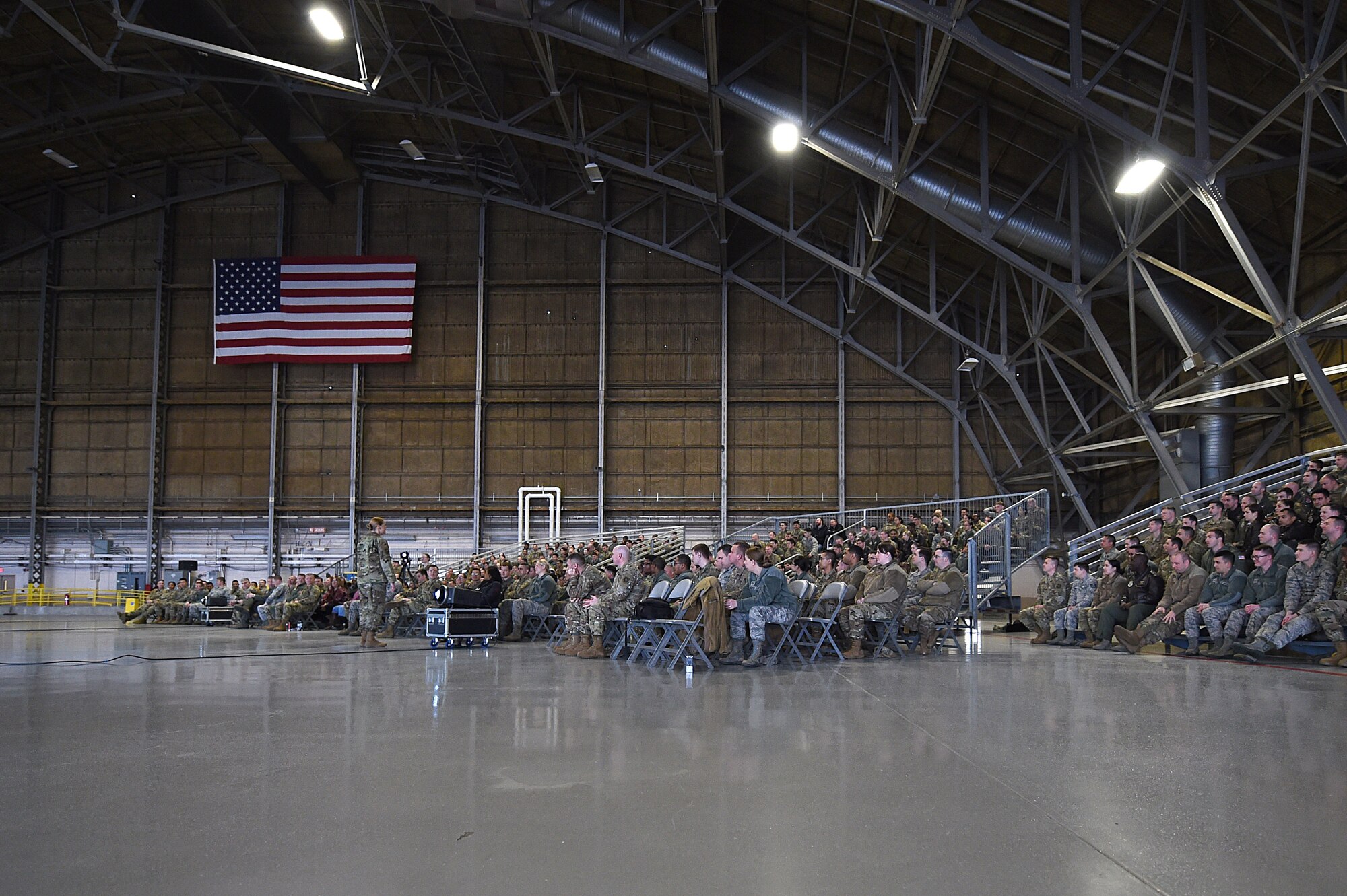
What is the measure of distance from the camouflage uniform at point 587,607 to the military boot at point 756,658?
2.39 m

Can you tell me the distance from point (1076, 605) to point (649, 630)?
7116 mm

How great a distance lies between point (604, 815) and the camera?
12.2 feet

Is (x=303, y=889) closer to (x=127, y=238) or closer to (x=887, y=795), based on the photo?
(x=887, y=795)

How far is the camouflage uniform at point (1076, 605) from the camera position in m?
14.0

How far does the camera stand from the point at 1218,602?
1139 centimetres

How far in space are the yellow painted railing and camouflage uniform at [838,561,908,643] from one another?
83.5ft

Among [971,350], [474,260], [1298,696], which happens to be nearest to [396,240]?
[474,260]

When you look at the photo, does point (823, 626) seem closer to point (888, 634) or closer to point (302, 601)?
point (888, 634)

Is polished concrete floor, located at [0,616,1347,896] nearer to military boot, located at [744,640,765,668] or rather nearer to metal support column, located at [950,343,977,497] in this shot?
military boot, located at [744,640,765,668]

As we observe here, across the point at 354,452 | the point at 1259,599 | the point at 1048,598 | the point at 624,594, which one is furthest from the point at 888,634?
the point at 354,452

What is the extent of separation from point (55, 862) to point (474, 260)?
2885 cm

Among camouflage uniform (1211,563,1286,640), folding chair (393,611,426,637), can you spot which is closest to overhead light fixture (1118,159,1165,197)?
camouflage uniform (1211,563,1286,640)

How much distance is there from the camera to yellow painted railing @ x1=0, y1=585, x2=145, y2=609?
29078mm

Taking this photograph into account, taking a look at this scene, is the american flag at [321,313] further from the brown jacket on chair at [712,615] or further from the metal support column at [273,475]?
the brown jacket on chair at [712,615]
